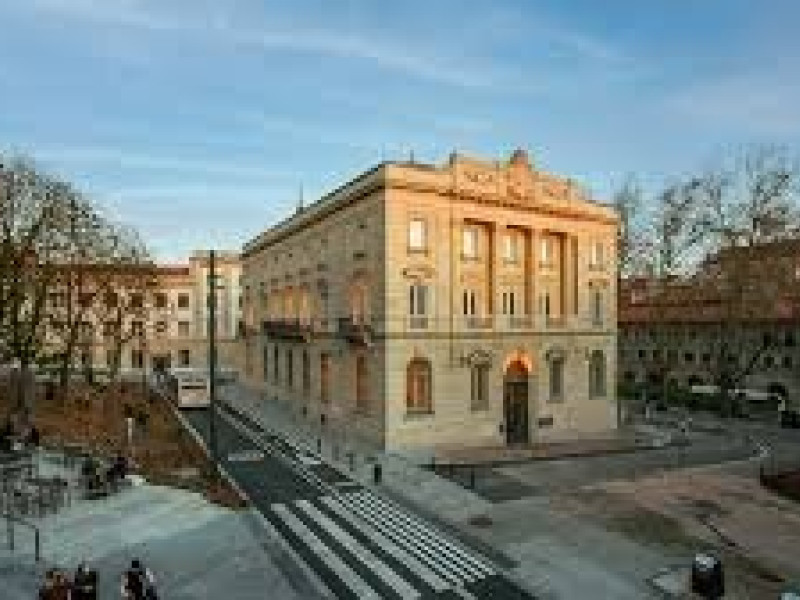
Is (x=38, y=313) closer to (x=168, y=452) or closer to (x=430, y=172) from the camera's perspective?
(x=168, y=452)

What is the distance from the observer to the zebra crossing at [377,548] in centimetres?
2062

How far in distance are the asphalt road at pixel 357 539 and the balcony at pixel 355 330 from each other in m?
6.77

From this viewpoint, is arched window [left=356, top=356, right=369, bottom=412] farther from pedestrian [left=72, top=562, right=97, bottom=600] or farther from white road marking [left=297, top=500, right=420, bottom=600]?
pedestrian [left=72, top=562, right=97, bottom=600]

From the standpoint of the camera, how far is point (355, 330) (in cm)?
4038

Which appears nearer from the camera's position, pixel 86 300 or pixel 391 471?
pixel 391 471

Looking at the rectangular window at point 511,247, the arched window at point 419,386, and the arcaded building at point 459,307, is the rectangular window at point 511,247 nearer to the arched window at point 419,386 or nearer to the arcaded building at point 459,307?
the arcaded building at point 459,307

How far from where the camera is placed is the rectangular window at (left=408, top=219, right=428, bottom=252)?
38812 mm

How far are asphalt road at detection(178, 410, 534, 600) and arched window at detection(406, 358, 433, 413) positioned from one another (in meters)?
5.65

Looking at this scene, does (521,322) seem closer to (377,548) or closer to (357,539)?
(357,539)

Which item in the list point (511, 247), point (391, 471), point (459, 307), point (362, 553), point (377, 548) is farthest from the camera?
point (511, 247)

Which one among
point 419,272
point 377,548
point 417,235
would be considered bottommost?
point 377,548

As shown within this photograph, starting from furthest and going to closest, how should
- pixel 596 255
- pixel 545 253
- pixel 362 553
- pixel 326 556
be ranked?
pixel 596 255 → pixel 545 253 → pixel 362 553 → pixel 326 556

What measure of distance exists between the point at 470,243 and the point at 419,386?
26.5 feet

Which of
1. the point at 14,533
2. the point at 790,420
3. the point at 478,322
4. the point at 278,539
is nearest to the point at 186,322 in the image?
the point at 478,322
